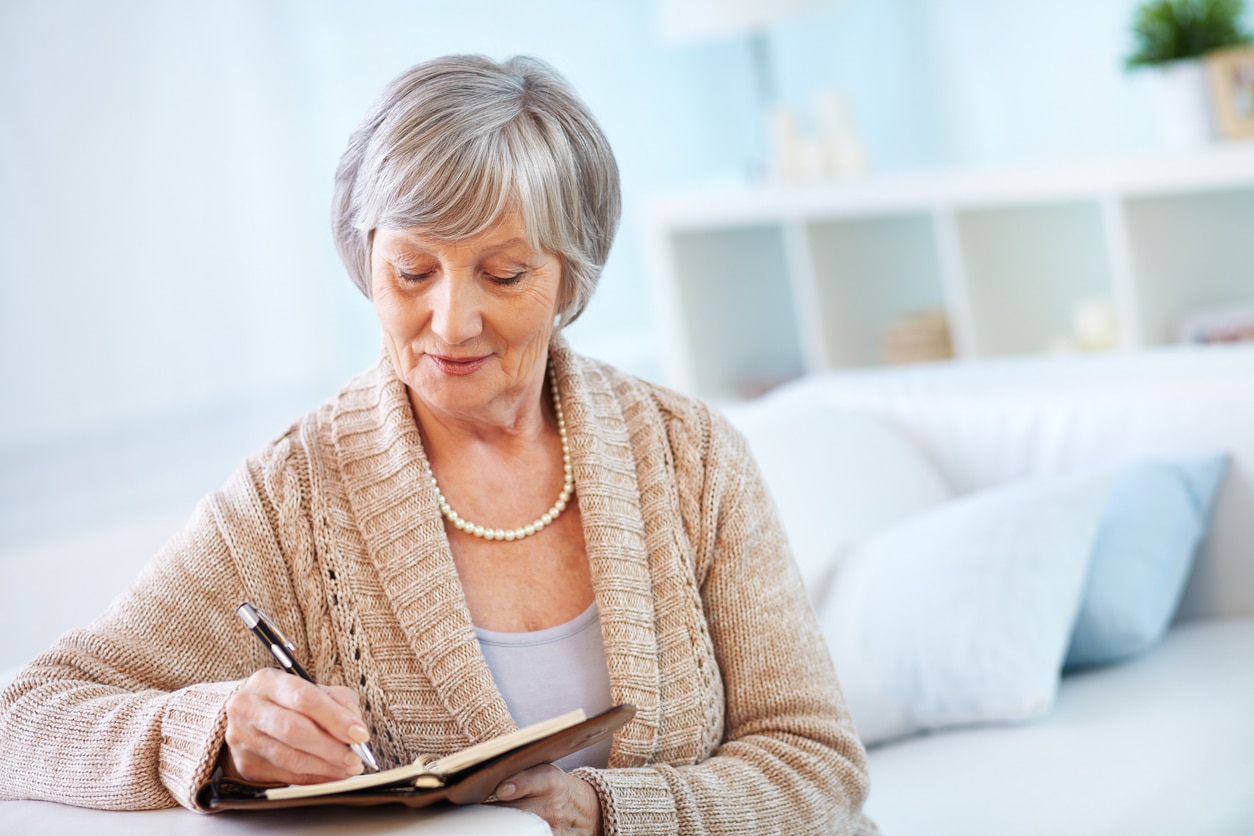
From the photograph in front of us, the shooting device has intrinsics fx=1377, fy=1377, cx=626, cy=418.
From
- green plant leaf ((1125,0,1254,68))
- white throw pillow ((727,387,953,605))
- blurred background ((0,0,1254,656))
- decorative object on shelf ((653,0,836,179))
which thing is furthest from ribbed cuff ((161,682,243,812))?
decorative object on shelf ((653,0,836,179))

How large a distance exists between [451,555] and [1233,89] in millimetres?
2366

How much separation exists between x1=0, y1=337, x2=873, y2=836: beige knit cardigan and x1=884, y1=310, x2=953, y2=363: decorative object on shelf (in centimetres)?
238

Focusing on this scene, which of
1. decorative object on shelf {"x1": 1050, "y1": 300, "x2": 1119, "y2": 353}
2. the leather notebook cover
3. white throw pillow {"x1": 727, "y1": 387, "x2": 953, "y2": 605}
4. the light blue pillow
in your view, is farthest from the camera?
decorative object on shelf {"x1": 1050, "y1": 300, "x2": 1119, "y2": 353}

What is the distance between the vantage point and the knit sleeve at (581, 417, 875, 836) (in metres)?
1.34

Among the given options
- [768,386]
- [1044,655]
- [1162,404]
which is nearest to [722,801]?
[1044,655]

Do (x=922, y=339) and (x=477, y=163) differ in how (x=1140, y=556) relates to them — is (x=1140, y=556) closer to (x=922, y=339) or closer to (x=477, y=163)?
(x=477, y=163)

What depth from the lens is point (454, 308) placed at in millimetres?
1287

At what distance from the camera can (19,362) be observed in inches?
129

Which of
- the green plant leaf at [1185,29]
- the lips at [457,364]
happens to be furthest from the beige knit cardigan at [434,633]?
the green plant leaf at [1185,29]

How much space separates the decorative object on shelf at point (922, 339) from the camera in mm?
3807

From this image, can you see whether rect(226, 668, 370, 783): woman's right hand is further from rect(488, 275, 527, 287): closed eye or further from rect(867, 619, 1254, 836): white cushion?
rect(867, 619, 1254, 836): white cushion

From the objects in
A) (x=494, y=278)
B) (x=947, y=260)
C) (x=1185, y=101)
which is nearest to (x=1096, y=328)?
(x=947, y=260)

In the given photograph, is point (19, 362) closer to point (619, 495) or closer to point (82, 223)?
point (82, 223)

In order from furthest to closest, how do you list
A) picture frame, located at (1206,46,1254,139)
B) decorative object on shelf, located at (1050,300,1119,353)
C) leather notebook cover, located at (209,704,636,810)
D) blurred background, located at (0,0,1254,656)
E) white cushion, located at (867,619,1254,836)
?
decorative object on shelf, located at (1050,300,1119,353)
blurred background, located at (0,0,1254,656)
picture frame, located at (1206,46,1254,139)
white cushion, located at (867,619,1254,836)
leather notebook cover, located at (209,704,636,810)
